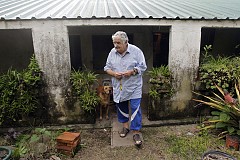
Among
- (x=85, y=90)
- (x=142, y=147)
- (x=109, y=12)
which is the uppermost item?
(x=109, y=12)

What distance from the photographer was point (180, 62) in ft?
15.2

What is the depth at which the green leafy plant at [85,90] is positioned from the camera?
4398 mm

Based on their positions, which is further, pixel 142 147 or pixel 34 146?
pixel 142 147

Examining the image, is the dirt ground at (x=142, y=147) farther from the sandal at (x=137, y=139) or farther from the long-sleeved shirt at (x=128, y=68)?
the long-sleeved shirt at (x=128, y=68)

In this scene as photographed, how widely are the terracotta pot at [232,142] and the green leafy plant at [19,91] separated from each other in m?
3.91

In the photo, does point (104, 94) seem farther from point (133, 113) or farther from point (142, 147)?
point (142, 147)

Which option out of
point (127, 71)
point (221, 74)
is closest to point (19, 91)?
point (127, 71)

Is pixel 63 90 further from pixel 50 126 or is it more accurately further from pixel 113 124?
pixel 113 124

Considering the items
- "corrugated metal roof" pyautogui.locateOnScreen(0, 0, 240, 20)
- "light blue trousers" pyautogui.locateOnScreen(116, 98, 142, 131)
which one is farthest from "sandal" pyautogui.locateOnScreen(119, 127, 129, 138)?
"corrugated metal roof" pyautogui.locateOnScreen(0, 0, 240, 20)

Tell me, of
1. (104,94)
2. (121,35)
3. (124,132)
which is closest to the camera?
(121,35)

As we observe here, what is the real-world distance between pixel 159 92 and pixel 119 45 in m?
1.65

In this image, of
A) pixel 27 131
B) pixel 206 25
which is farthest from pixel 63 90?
pixel 206 25

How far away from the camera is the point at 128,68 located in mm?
3674

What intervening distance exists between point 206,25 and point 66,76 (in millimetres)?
3220
